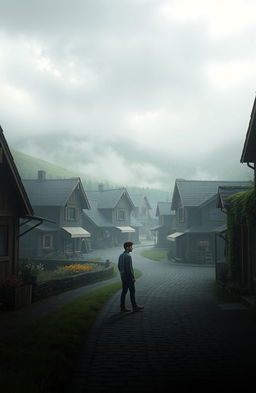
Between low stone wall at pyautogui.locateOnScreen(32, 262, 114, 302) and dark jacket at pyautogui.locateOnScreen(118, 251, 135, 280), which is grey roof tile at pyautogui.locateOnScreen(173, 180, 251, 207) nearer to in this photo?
low stone wall at pyautogui.locateOnScreen(32, 262, 114, 302)

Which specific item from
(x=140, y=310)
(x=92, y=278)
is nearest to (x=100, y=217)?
(x=92, y=278)

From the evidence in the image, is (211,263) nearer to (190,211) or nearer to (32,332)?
(190,211)

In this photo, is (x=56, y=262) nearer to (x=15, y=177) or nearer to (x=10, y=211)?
(x=10, y=211)

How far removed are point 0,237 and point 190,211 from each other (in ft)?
84.2

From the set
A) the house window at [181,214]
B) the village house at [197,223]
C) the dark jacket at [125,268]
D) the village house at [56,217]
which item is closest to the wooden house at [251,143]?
the dark jacket at [125,268]

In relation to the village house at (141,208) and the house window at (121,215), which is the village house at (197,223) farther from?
the village house at (141,208)

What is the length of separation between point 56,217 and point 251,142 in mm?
29151

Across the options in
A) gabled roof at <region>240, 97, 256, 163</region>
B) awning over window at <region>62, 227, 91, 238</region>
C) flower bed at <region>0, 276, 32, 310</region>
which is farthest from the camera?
awning over window at <region>62, 227, 91, 238</region>

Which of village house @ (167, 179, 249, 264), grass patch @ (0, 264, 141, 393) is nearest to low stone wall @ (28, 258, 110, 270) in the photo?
village house @ (167, 179, 249, 264)

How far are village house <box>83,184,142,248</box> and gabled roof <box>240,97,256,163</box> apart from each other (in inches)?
1497

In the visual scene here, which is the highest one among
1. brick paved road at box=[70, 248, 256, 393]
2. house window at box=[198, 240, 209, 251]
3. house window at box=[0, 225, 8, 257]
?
house window at box=[0, 225, 8, 257]

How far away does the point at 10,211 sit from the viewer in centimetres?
1472

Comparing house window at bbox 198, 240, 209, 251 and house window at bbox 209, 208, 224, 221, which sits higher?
house window at bbox 209, 208, 224, 221

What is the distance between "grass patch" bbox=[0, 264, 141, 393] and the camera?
5258 mm
